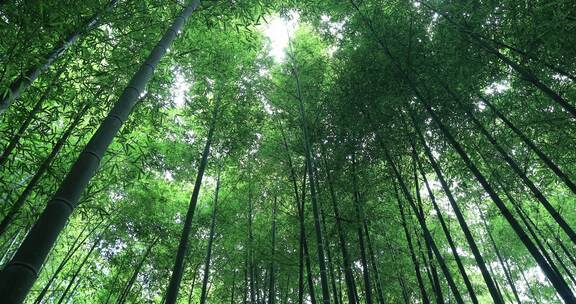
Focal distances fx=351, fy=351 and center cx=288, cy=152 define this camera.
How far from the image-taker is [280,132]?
24.7 ft

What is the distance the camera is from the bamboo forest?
2.94m

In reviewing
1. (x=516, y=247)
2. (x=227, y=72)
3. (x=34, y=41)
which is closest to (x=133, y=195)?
(x=227, y=72)

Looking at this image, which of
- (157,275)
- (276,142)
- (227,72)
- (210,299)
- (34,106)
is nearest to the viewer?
(34,106)

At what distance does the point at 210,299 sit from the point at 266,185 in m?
4.85

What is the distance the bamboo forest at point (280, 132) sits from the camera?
294 centimetres

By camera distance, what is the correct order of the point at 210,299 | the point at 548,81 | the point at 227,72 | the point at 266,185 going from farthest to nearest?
the point at 210,299
the point at 266,185
the point at 227,72
the point at 548,81

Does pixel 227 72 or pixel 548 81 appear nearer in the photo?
pixel 548 81

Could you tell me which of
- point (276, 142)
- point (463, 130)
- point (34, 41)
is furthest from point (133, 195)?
point (463, 130)

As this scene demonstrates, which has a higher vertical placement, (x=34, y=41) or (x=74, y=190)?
(x=34, y=41)

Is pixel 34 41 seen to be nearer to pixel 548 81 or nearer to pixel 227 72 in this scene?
pixel 227 72

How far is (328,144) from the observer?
6230mm

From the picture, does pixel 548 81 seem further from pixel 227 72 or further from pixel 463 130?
pixel 227 72


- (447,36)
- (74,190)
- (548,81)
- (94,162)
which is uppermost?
(447,36)

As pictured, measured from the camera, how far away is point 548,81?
4.37 meters
